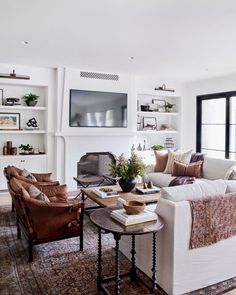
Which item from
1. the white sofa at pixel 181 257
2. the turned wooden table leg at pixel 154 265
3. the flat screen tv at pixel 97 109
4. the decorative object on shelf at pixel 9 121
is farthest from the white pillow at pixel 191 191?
the decorative object on shelf at pixel 9 121

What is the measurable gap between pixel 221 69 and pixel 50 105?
3.76 meters

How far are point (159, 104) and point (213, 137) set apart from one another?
172cm

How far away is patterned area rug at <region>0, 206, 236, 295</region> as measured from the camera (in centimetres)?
257

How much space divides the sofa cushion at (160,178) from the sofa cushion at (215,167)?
0.66 m

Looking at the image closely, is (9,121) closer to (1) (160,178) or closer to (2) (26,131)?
(2) (26,131)

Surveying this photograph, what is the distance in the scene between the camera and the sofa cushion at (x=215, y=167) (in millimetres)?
5105

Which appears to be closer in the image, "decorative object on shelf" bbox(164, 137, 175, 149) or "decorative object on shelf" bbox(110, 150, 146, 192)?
"decorative object on shelf" bbox(110, 150, 146, 192)

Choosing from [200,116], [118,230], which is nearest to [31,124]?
[200,116]

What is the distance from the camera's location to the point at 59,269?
293cm

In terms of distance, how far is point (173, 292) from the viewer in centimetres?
244

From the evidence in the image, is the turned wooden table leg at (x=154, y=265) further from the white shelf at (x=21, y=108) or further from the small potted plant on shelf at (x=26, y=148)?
the white shelf at (x=21, y=108)

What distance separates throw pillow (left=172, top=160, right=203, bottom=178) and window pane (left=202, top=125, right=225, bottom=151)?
1915mm

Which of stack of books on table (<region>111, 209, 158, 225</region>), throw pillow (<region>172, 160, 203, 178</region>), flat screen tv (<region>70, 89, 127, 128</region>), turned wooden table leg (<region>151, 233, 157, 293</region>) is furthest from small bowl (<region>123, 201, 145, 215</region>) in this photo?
flat screen tv (<region>70, 89, 127, 128</region>)

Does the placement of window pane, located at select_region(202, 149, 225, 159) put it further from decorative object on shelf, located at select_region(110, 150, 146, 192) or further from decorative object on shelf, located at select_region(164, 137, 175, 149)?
decorative object on shelf, located at select_region(110, 150, 146, 192)
